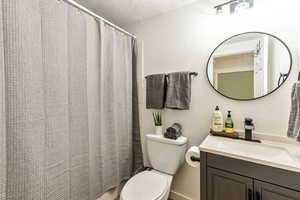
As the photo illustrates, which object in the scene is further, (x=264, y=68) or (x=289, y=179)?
(x=264, y=68)

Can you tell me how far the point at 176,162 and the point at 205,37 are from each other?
1.27 m

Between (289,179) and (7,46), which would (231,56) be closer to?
(289,179)

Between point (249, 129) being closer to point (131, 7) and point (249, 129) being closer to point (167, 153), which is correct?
point (167, 153)

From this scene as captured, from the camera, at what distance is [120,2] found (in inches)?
57.4

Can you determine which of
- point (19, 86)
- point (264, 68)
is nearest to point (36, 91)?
point (19, 86)

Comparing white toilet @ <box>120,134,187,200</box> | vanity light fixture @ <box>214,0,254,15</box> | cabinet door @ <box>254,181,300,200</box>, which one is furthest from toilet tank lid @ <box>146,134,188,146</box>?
vanity light fixture @ <box>214,0,254,15</box>

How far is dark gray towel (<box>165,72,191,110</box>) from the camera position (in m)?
1.44

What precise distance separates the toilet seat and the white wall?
0.39 meters

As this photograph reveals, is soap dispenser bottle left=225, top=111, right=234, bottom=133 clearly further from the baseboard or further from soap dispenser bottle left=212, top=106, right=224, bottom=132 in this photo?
the baseboard

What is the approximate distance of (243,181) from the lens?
0.84 meters

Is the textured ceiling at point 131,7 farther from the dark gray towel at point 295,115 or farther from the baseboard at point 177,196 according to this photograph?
the baseboard at point 177,196

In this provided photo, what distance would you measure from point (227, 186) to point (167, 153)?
60cm

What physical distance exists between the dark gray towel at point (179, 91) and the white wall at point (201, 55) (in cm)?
8

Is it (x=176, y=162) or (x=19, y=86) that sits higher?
(x=19, y=86)
